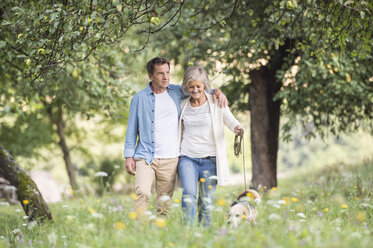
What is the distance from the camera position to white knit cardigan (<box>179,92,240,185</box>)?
452cm

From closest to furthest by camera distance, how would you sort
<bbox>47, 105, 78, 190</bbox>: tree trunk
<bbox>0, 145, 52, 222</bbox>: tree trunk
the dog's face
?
the dog's face, <bbox>0, 145, 52, 222</bbox>: tree trunk, <bbox>47, 105, 78, 190</bbox>: tree trunk

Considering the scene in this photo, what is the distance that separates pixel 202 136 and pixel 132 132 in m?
0.82

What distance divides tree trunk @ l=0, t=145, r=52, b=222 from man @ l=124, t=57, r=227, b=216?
8.26ft

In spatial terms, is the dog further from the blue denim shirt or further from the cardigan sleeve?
the blue denim shirt

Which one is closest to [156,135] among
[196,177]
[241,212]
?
[196,177]

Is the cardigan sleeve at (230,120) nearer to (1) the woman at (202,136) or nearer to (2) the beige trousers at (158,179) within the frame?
(1) the woman at (202,136)

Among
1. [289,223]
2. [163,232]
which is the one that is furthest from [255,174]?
[163,232]

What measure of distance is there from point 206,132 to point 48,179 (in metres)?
14.0

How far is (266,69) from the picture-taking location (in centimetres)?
958

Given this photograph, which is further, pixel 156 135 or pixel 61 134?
pixel 61 134

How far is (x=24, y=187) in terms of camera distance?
6.32 metres

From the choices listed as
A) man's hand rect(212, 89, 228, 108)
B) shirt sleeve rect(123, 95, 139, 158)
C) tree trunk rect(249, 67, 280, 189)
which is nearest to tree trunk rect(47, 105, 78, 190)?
tree trunk rect(249, 67, 280, 189)

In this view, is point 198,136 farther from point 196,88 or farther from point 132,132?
point 132,132

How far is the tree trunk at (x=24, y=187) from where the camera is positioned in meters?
6.25
